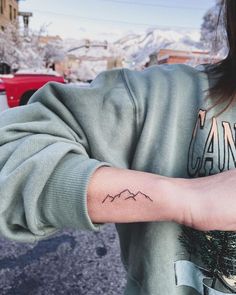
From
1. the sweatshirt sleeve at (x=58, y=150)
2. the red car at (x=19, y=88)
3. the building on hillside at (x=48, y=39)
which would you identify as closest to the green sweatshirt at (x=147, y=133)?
the sweatshirt sleeve at (x=58, y=150)

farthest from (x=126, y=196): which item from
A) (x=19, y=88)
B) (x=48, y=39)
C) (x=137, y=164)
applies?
(x=48, y=39)

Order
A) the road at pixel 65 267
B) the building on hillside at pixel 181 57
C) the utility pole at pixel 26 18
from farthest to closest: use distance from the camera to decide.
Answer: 1. the utility pole at pixel 26 18
2. the building on hillside at pixel 181 57
3. the road at pixel 65 267

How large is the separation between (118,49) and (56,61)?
8.43 m

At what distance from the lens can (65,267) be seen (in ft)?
5.38

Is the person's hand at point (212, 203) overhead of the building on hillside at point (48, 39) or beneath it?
overhead

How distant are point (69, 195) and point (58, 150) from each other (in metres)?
0.06

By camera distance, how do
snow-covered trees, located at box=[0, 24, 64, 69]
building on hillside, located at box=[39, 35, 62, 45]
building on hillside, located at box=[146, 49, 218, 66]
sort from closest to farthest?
building on hillside, located at box=[146, 49, 218, 66]
snow-covered trees, located at box=[0, 24, 64, 69]
building on hillside, located at box=[39, 35, 62, 45]

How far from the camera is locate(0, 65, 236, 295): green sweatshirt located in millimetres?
513

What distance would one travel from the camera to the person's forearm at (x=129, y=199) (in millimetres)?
442

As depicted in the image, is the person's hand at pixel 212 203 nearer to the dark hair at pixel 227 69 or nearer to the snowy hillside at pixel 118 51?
the dark hair at pixel 227 69

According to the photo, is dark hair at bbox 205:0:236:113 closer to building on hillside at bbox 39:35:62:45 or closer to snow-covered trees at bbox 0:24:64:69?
snow-covered trees at bbox 0:24:64:69

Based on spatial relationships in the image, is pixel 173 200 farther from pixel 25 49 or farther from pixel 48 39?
pixel 48 39

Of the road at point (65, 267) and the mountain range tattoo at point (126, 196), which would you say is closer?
the mountain range tattoo at point (126, 196)

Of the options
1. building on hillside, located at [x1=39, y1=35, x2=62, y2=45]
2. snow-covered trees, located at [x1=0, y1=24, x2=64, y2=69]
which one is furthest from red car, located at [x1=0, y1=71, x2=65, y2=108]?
building on hillside, located at [x1=39, y1=35, x2=62, y2=45]
